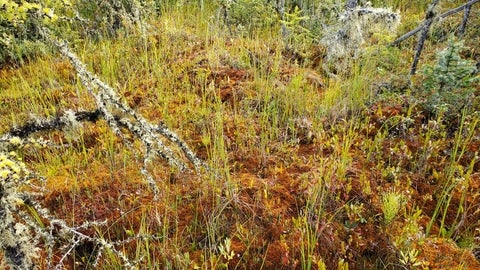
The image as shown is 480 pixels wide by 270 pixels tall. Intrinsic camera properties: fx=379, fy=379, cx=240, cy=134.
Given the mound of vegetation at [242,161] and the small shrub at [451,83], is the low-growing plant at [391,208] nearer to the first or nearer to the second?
the mound of vegetation at [242,161]

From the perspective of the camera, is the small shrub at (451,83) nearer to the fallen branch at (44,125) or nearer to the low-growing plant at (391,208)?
the low-growing plant at (391,208)

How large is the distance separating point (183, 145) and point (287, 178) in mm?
880

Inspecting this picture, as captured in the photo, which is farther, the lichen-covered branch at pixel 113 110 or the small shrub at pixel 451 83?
the small shrub at pixel 451 83

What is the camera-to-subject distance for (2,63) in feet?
19.3

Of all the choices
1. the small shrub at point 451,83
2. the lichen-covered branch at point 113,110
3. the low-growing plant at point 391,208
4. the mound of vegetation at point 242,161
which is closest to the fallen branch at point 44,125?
the mound of vegetation at point 242,161

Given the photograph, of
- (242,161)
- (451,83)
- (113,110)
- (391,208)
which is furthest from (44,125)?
(451,83)

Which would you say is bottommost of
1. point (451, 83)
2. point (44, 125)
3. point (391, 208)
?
point (391, 208)

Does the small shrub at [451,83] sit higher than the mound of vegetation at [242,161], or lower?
higher

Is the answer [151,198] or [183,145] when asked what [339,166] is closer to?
[183,145]

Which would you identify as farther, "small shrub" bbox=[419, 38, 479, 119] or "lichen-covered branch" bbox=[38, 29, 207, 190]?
"small shrub" bbox=[419, 38, 479, 119]

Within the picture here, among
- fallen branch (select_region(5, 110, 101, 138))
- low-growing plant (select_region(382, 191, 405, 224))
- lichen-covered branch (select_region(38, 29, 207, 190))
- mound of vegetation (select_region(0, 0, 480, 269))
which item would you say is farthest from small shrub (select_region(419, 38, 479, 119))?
fallen branch (select_region(5, 110, 101, 138))

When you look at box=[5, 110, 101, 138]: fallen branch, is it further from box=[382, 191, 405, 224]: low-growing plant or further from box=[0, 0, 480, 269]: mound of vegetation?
box=[382, 191, 405, 224]: low-growing plant

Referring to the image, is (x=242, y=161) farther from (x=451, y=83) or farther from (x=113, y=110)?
(x=451, y=83)

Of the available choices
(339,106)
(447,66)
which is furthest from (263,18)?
(447,66)
